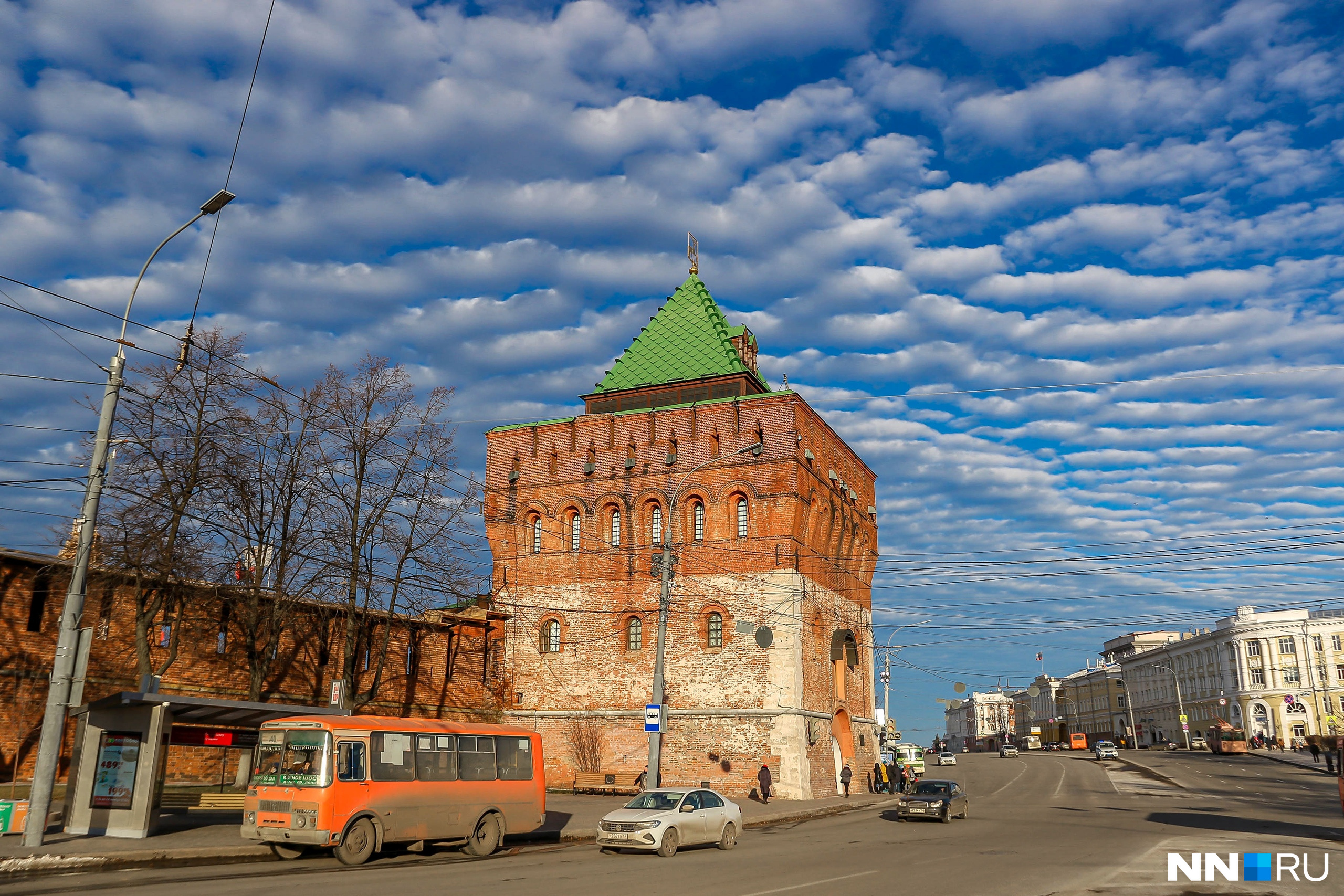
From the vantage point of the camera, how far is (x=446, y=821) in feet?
60.1

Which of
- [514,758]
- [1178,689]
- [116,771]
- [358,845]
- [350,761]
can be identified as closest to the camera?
[358,845]

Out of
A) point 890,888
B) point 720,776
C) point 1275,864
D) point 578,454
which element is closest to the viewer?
point 890,888

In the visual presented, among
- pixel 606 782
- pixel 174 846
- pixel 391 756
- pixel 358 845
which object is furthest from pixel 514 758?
pixel 606 782

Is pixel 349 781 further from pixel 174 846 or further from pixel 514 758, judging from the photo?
pixel 514 758

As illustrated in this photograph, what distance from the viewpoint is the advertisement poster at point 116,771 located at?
1819 centimetres

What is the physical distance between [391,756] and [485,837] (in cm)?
301

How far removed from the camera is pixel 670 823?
1856cm

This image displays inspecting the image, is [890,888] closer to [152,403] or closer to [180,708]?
[180,708]

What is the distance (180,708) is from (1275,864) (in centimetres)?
2018

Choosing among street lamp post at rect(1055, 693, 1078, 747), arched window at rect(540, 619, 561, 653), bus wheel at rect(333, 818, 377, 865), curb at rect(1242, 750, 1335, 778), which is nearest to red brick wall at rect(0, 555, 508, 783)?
arched window at rect(540, 619, 561, 653)

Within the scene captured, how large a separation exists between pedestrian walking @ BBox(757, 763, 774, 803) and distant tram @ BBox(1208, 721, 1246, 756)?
56.7 meters

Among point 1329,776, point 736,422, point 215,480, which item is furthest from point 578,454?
point 1329,776

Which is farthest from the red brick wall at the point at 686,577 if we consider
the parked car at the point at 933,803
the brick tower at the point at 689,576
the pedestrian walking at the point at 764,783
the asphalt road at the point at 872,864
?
the parked car at the point at 933,803

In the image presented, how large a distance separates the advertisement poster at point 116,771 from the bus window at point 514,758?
6.74m
